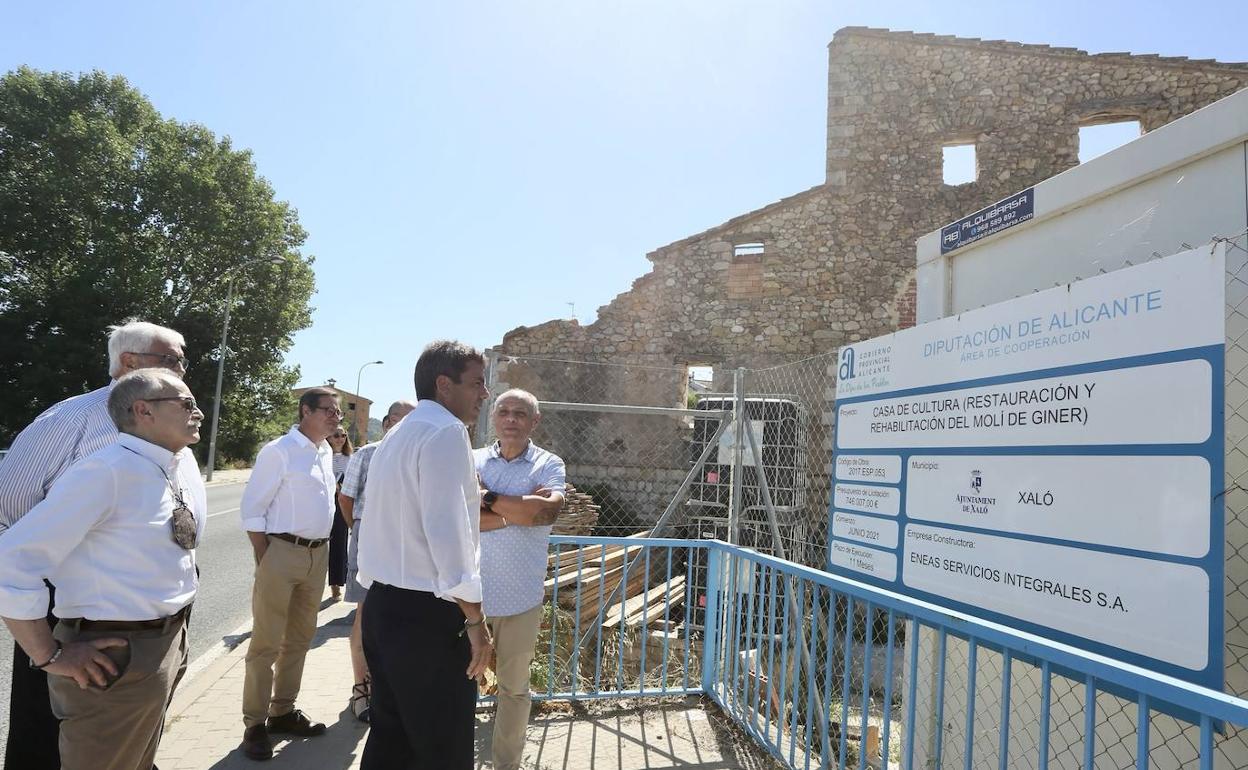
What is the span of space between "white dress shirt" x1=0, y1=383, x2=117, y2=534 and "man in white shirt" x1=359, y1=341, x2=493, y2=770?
1028mm

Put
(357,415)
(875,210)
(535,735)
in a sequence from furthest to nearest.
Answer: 1. (357,415)
2. (875,210)
3. (535,735)

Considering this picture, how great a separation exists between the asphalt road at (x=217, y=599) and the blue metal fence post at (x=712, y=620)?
138 inches

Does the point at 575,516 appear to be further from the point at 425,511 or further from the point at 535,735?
the point at 425,511

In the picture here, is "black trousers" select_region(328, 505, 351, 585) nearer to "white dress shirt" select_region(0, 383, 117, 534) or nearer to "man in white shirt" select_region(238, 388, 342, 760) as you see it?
"man in white shirt" select_region(238, 388, 342, 760)

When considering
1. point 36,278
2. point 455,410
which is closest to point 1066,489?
point 455,410

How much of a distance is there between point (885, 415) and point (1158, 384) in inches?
54.2

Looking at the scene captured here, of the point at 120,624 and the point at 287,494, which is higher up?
the point at 287,494

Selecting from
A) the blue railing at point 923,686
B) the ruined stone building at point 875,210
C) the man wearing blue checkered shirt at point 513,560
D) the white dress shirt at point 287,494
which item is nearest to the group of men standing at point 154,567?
the man wearing blue checkered shirt at point 513,560

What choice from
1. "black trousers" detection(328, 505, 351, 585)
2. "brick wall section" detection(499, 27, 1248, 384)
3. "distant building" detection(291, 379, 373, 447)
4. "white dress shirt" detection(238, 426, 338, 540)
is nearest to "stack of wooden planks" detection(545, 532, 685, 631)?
"white dress shirt" detection(238, 426, 338, 540)

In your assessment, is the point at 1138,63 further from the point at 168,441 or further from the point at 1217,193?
the point at 168,441

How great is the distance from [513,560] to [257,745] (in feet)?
5.19

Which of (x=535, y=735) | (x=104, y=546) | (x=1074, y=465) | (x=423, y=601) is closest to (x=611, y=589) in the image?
(x=535, y=735)

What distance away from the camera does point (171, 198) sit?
2598 centimetres

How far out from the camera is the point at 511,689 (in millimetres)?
3248
